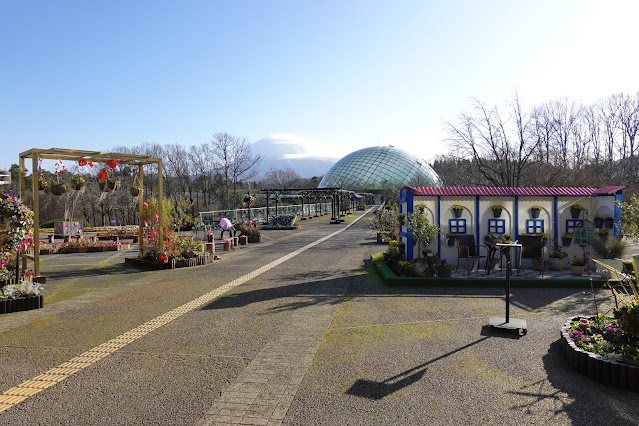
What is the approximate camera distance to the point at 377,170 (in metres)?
86.2

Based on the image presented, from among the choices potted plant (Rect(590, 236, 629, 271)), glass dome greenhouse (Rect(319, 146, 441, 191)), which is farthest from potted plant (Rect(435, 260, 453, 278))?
glass dome greenhouse (Rect(319, 146, 441, 191))

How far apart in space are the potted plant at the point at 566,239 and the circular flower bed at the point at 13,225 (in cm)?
1195

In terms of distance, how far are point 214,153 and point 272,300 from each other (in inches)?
1629

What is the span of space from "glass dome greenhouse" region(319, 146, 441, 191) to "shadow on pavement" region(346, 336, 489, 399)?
249ft

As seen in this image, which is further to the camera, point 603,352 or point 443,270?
point 443,270

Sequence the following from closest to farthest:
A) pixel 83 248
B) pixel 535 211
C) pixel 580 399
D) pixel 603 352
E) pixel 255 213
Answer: pixel 580 399 < pixel 603 352 < pixel 535 211 < pixel 83 248 < pixel 255 213

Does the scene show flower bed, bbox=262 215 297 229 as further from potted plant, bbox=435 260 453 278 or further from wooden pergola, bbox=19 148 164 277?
potted plant, bbox=435 260 453 278

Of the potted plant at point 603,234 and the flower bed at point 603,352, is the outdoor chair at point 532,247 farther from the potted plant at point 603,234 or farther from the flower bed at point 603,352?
the flower bed at point 603,352

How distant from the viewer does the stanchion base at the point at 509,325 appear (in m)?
5.37

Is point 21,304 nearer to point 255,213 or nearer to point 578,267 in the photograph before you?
point 578,267

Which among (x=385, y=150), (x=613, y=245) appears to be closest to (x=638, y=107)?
(x=613, y=245)

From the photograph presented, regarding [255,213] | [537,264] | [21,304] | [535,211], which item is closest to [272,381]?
[21,304]

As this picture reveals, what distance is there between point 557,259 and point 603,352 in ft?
22.0

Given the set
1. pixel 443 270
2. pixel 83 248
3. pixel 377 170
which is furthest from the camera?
pixel 377 170
